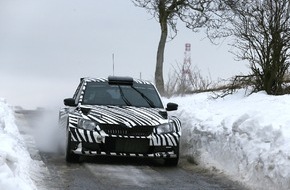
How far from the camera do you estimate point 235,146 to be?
9.84 meters

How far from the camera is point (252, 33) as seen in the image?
15062 mm

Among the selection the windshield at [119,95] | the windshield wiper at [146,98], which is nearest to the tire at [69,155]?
the windshield at [119,95]

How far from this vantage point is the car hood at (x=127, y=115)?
10148 millimetres

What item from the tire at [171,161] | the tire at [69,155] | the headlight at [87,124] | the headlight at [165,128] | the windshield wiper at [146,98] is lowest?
the tire at [171,161]

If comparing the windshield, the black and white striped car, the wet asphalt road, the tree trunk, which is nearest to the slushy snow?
the wet asphalt road

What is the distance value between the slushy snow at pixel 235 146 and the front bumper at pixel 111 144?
85 centimetres

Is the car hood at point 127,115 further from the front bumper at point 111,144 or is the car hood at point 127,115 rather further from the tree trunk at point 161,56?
the tree trunk at point 161,56

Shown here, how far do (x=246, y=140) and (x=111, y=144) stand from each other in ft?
7.31

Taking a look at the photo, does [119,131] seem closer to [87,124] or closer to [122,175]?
[87,124]

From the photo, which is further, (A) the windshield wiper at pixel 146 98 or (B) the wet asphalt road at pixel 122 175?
(A) the windshield wiper at pixel 146 98

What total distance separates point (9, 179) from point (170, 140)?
4.88 m

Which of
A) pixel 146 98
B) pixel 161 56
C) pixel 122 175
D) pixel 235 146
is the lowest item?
pixel 122 175

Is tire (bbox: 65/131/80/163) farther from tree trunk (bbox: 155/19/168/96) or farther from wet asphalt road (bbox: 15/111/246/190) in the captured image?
tree trunk (bbox: 155/19/168/96)

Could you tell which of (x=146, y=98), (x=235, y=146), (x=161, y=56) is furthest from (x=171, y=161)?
(x=161, y=56)
